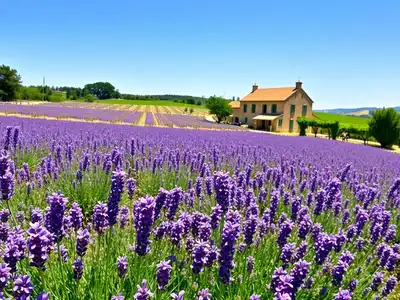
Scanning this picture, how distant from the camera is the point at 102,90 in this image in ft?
465

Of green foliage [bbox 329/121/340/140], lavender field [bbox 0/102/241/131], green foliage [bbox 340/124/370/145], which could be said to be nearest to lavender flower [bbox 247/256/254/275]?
lavender field [bbox 0/102/241/131]

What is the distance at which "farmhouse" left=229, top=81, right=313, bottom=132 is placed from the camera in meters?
43.1

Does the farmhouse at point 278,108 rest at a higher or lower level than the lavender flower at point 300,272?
higher

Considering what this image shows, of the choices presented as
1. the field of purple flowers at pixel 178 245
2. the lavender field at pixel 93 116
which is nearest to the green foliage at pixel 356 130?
the lavender field at pixel 93 116

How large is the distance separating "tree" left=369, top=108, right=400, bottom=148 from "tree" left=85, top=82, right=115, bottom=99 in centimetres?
12136

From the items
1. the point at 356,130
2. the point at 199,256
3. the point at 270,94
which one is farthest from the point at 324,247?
the point at 270,94

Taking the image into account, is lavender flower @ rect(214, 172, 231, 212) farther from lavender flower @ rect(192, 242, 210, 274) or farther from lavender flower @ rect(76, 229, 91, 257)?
lavender flower @ rect(76, 229, 91, 257)

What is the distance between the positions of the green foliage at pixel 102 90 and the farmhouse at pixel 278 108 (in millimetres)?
104006

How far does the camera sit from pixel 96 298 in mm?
1985

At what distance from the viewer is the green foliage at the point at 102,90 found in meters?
140

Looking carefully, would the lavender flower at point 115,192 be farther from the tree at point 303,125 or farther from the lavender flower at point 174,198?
the tree at point 303,125

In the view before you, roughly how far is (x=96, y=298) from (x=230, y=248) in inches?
36.1

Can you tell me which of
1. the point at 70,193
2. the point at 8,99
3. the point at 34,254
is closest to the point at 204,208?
the point at 70,193

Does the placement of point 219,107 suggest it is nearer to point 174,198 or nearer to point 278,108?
point 278,108
